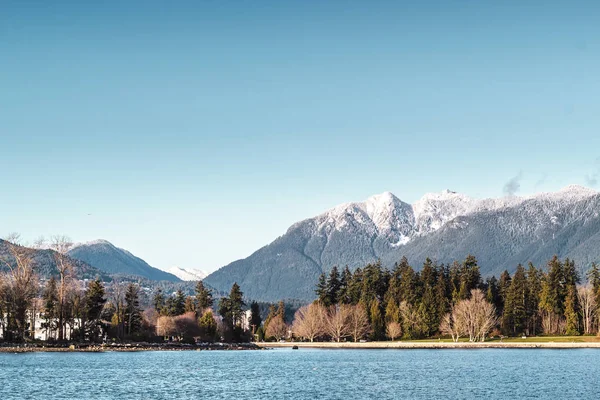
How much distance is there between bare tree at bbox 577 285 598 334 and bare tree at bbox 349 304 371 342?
141ft

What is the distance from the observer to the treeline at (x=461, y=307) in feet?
513

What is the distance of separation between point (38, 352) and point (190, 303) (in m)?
64.3

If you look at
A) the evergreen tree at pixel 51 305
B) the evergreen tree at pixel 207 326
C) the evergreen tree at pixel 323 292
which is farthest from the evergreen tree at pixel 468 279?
the evergreen tree at pixel 51 305

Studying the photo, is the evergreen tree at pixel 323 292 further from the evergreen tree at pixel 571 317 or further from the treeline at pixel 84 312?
the evergreen tree at pixel 571 317

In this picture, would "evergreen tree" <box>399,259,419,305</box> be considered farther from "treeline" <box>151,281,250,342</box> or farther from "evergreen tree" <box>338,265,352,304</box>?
"treeline" <box>151,281,250,342</box>

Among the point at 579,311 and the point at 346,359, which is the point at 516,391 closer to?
the point at 346,359

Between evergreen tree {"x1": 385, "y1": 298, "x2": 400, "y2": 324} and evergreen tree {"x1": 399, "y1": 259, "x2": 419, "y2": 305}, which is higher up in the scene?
evergreen tree {"x1": 399, "y1": 259, "x2": 419, "y2": 305}

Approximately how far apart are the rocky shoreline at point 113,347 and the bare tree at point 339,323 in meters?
16.4

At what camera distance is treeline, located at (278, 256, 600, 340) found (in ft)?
513

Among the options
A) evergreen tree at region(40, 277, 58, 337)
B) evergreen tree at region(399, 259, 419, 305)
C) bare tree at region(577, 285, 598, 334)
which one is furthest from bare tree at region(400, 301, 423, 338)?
evergreen tree at region(40, 277, 58, 337)

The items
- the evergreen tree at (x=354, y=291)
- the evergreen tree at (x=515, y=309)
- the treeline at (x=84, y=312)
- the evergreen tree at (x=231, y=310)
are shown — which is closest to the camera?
the treeline at (x=84, y=312)

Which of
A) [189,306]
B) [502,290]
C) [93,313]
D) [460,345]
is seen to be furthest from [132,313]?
[502,290]

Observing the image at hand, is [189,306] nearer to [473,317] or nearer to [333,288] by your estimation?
[333,288]

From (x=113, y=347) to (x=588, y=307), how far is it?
90996 millimetres
